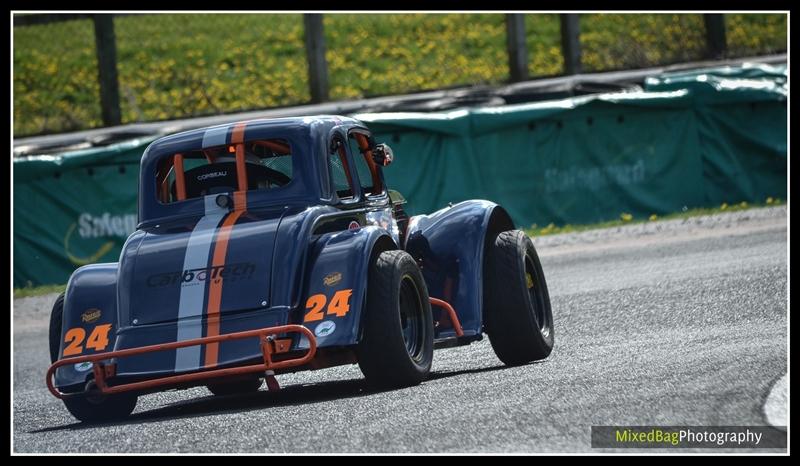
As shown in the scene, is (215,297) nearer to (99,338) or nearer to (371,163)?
(99,338)

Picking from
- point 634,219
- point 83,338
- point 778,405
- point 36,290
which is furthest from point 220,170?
point 634,219

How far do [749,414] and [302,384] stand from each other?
12.8ft

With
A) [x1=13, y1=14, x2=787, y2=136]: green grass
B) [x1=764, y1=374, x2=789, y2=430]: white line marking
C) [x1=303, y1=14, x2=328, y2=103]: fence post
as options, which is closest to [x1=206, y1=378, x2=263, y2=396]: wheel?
[x1=764, y1=374, x2=789, y2=430]: white line marking

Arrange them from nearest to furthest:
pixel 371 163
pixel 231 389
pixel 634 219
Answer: pixel 371 163 < pixel 231 389 < pixel 634 219

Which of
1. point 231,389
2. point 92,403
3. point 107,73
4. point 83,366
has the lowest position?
point 231,389

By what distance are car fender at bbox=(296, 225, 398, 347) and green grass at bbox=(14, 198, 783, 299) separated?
9.96 m

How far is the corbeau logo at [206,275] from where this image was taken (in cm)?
721

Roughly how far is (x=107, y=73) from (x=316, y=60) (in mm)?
3205

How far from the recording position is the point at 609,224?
17.3 metres

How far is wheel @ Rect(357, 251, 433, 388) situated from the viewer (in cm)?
706

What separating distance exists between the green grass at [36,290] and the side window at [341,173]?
907 cm

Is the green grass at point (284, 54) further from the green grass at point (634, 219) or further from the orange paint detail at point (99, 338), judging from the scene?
the orange paint detail at point (99, 338)

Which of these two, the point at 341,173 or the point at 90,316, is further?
the point at 341,173
